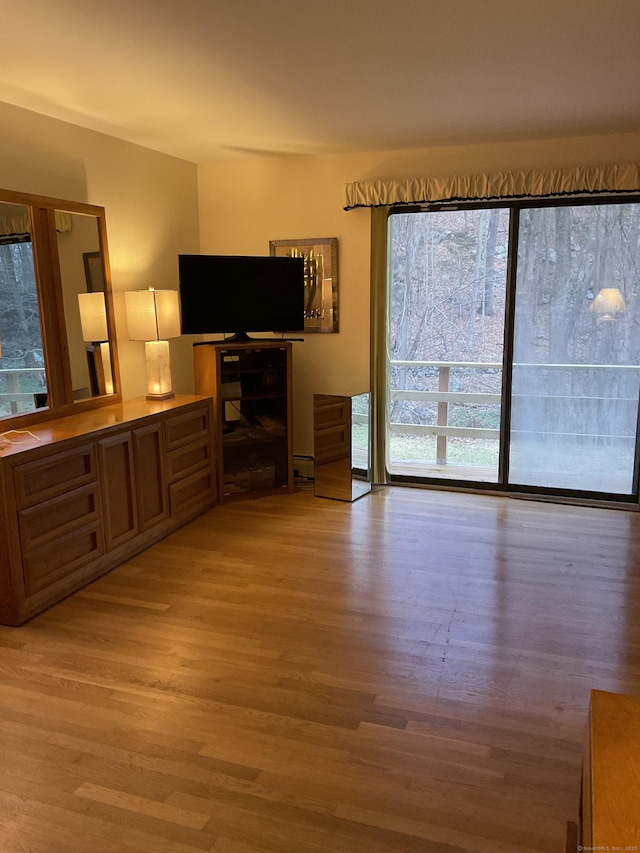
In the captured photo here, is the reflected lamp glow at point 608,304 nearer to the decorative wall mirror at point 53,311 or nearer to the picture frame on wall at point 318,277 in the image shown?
the picture frame on wall at point 318,277

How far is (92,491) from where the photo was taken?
10.6ft

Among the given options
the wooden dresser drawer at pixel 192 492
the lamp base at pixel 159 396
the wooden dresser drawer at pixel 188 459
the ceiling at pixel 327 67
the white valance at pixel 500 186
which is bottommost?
the wooden dresser drawer at pixel 192 492

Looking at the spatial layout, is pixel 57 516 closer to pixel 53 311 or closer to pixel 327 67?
pixel 53 311

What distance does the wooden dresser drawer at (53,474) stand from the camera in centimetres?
278

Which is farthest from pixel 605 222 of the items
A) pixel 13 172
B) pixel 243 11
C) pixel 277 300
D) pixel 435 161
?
pixel 13 172

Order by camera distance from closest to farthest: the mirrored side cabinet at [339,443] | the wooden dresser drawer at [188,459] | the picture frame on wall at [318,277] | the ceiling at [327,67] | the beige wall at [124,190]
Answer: the ceiling at [327,67]
the beige wall at [124,190]
the wooden dresser drawer at [188,459]
the mirrored side cabinet at [339,443]
the picture frame on wall at [318,277]

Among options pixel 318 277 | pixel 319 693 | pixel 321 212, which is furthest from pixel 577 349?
pixel 319 693

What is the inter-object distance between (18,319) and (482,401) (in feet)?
10.9

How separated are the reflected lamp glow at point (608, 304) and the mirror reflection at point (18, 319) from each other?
3.54 m

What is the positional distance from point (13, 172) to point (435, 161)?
271cm

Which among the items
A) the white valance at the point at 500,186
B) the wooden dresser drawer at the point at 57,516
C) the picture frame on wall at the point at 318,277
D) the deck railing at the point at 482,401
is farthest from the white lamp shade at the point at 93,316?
the deck railing at the point at 482,401

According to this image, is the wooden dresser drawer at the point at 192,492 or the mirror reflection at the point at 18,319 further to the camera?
the wooden dresser drawer at the point at 192,492

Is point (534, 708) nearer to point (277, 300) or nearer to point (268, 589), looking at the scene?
point (268, 589)

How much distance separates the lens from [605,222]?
4.18 metres
